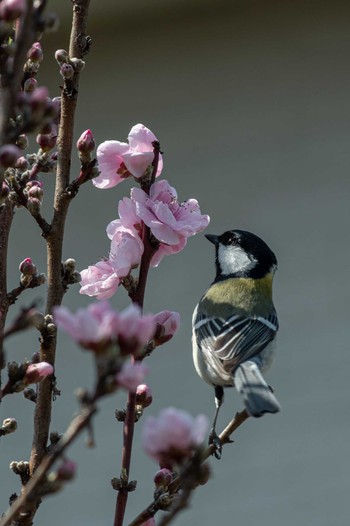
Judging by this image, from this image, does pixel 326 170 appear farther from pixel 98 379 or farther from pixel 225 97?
pixel 98 379

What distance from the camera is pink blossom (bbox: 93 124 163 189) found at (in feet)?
5.21

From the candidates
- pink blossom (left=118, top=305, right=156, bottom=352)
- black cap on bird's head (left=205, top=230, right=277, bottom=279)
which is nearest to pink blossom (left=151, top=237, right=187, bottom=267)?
pink blossom (left=118, top=305, right=156, bottom=352)

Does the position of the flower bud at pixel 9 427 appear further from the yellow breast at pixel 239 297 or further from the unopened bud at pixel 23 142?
the yellow breast at pixel 239 297

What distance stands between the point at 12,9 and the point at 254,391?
87 centimetres

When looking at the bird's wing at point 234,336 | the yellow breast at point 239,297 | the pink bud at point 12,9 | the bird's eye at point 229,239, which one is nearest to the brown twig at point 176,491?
the pink bud at point 12,9

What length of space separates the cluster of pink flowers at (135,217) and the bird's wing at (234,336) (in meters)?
0.71

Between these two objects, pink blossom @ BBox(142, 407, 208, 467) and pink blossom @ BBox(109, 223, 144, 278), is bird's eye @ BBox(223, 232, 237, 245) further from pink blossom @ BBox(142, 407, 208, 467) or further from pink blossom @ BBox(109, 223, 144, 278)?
pink blossom @ BBox(142, 407, 208, 467)

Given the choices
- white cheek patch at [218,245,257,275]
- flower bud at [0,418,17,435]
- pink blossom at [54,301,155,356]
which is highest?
white cheek patch at [218,245,257,275]

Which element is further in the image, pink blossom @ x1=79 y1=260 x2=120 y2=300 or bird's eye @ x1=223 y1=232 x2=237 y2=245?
bird's eye @ x1=223 y1=232 x2=237 y2=245

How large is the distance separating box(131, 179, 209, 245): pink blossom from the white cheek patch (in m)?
1.30

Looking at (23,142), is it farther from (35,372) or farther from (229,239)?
(229,239)

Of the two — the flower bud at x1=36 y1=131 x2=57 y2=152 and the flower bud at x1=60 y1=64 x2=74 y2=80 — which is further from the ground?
the flower bud at x1=60 y1=64 x2=74 y2=80

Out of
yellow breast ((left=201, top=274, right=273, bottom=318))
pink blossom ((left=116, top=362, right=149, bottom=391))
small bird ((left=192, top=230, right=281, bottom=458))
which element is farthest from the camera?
yellow breast ((left=201, top=274, right=273, bottom=318))

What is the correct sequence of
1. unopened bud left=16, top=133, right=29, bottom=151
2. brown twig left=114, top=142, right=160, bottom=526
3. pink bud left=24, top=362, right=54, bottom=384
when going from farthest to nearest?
unopened bud left=16, top=133, right=29, bottom=151 < brown twig left=114, top=142, right=160, bottom=526 < pink bud left=24, top=362, right=54, bottom=384
